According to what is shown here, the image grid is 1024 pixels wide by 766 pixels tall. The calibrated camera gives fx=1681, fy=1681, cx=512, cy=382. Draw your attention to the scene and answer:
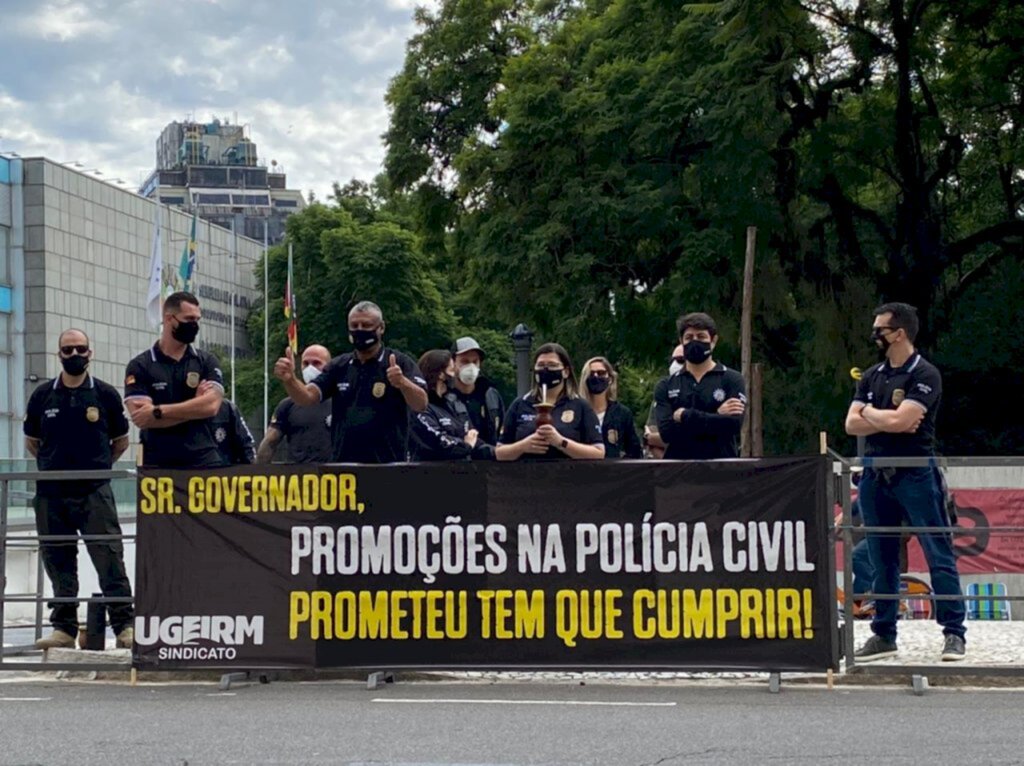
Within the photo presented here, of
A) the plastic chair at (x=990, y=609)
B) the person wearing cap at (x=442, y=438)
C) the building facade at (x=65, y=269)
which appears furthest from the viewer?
the building facade at (x=65, y=269)

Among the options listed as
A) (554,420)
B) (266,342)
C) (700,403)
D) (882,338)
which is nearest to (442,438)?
(554,420)

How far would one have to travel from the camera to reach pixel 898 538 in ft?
31.6

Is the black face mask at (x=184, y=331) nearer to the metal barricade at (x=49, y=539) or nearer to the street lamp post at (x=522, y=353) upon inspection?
the metal barricade at (x=49, y=539)

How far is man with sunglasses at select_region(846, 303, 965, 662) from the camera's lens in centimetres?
930

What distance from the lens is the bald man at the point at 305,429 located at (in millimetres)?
11789

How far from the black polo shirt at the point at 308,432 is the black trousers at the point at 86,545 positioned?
5.52ft

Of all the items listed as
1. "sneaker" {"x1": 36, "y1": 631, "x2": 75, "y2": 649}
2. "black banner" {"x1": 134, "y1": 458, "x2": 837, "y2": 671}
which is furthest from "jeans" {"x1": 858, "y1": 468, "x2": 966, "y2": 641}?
"sneaker" {"x1": 36, "y1": 631, "x2": 75, "y2": 649}

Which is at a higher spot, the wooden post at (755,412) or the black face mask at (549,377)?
the wooden post at (755,412)

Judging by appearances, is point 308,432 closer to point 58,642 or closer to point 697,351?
point 58,642

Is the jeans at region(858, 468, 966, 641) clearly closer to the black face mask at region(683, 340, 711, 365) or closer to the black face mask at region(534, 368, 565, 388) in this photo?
the black face mask at region(683, 340, 711, 365)

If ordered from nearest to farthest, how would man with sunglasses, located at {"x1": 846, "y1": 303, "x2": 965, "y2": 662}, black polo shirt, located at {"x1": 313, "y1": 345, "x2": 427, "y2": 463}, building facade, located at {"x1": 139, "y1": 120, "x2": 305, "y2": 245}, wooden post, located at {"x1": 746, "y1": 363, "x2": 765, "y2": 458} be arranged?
1. man with sunglasses, located at {"x1": 846, "y1": 303, "x2": 965, "y2": 662}
2. black polo shirt, located at {"x1": 313, "y1": 345, "x2": 427, "y2": 463}
3. wooden post, located at {"x1": 746, "y1": 363, "x2": 765, "y2": 458}
4. building facade, located at {"x1": 139, "y1": 120, "x2": 305, "y2": 245}

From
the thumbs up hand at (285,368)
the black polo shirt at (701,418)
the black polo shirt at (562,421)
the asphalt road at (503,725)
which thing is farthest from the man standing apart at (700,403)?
the thumbs up hand at (285,368)

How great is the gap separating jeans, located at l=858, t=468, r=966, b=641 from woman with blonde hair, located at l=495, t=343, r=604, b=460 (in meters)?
1.57

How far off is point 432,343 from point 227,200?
8385 cm
